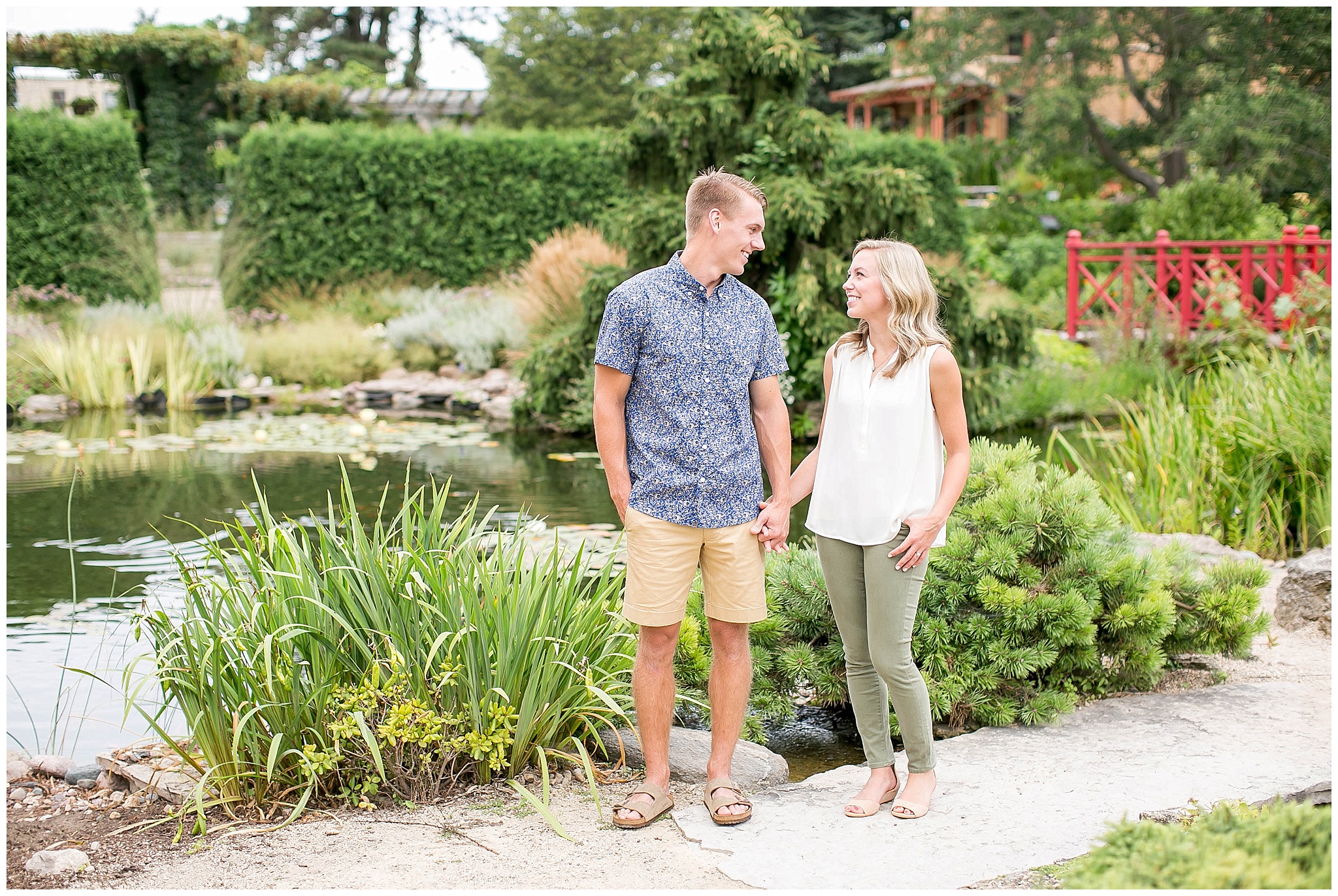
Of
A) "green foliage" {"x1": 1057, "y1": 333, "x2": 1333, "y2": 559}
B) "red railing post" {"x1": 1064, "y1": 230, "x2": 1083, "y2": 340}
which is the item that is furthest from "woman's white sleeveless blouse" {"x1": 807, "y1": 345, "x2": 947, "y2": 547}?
"red railing post" {"x1": 1064, "y1": 230, "x2": 1083, "y2": 340}

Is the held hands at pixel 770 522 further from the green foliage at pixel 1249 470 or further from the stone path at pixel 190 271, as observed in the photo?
the stone path at pixel 190 271

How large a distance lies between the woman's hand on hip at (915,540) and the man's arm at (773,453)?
310 millimetres

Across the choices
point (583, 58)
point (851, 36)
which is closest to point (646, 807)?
point (583, 58)

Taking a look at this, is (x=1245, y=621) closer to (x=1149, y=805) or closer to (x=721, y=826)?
(x=1149, y=805)

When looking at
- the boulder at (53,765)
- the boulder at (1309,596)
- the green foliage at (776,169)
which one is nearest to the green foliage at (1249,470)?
the boulder at (1309,596)

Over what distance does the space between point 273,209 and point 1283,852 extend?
1585 cm

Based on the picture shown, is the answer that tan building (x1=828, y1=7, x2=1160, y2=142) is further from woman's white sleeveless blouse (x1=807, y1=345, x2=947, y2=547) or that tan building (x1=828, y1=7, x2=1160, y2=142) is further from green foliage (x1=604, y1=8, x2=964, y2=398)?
woman's white sleeveless blouse (x1=807, y1=345, x2=947, y2=547)

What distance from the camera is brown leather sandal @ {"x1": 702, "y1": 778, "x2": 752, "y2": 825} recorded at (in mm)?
2869

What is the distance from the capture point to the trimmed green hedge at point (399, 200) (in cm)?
1574

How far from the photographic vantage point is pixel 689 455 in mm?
2873

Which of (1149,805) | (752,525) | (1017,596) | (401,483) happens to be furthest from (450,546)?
(401,483)

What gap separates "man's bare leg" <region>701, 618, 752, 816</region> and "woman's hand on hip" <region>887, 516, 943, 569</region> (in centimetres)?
45

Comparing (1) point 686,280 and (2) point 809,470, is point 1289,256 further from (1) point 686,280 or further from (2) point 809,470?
(1) point 686,280

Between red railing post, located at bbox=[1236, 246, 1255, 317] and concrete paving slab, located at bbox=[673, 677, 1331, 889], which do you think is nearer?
concrete paving slab, located at bbox=[673, 677, 1331, 889]
